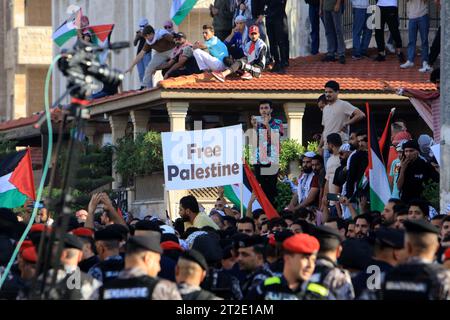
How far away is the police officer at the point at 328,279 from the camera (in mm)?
11734

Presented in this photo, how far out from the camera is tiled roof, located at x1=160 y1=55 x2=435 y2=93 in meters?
28.4

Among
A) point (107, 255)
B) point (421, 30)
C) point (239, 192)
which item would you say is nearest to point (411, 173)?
point (239, 192)

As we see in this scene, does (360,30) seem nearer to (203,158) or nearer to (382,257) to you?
(203,158)

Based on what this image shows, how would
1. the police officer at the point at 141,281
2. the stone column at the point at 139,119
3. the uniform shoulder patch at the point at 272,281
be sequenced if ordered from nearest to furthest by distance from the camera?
the police officer at the point at 141,281, the uniform shoulder patch at the point at 272,281, the stone column at the point at 139,119

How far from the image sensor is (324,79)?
29031 mm

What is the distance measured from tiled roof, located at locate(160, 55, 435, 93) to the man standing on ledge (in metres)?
4.22

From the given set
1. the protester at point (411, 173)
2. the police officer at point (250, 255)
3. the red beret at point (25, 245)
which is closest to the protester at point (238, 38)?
the protester at point (411, 173)

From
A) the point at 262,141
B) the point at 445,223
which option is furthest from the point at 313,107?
the point at 445,223

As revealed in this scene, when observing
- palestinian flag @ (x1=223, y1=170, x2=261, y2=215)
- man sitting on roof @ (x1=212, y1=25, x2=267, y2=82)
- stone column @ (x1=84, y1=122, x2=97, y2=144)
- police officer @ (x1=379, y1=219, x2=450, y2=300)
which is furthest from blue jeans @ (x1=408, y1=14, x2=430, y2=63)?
police officer @ (x1=379, y1=219, x2=450, y2=300)

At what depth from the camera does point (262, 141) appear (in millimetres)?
23969

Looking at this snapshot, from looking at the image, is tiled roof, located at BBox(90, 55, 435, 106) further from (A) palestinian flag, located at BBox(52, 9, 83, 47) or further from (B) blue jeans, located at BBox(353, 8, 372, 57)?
(A) palestinian flag, located at BBox(52, 9, 83, 47)

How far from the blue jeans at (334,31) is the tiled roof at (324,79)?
0.92 feet

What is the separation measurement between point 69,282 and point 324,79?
1687 cm

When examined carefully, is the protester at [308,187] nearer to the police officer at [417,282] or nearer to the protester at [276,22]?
the protester at [276,22]
